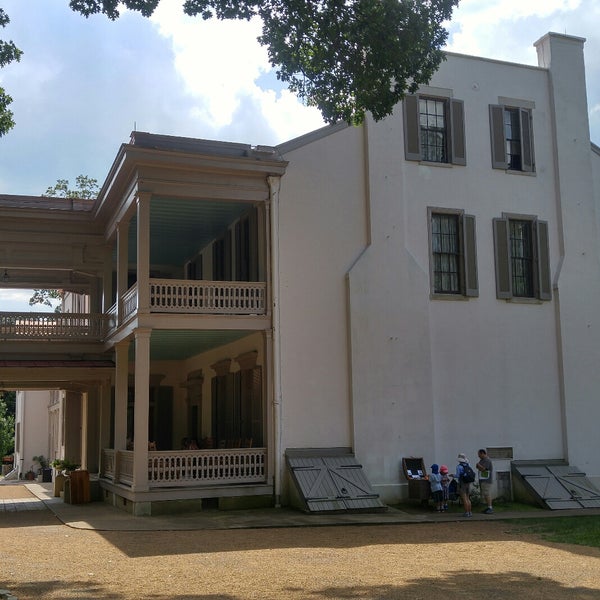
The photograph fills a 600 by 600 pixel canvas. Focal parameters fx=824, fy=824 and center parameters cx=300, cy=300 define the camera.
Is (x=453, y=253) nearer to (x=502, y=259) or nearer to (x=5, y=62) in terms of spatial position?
(x=502, y=259)

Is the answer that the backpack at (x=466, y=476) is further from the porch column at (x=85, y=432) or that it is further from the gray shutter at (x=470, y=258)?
the porch column at (x=85, y=432)

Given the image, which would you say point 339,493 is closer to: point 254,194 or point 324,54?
point 254,194

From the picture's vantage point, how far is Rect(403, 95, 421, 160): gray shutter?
20.5 m

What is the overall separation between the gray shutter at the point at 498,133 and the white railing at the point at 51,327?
11.4 m

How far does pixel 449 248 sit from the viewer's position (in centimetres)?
2070

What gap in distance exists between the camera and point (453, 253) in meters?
20.7

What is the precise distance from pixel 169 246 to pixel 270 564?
14.7m

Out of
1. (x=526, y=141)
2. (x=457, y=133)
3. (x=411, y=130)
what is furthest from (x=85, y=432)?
(x=526, y=141)

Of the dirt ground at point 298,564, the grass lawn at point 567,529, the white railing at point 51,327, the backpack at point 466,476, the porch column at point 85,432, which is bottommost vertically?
the grass lawn at point 567,529

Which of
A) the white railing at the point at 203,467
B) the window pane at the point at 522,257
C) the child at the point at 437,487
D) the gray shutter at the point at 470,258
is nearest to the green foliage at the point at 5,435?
the white railing at the point at 203,467

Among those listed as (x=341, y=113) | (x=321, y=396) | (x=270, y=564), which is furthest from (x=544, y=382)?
(x=270, y=564)

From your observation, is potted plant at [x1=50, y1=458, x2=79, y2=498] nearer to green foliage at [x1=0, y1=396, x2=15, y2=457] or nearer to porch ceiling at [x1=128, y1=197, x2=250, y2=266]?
porch ceiling at [x1=128, y1=197, x2=250, y2=266]

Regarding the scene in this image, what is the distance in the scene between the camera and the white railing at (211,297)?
18109 mm

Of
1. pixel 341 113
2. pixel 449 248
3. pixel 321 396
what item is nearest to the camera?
pixel 341 113
